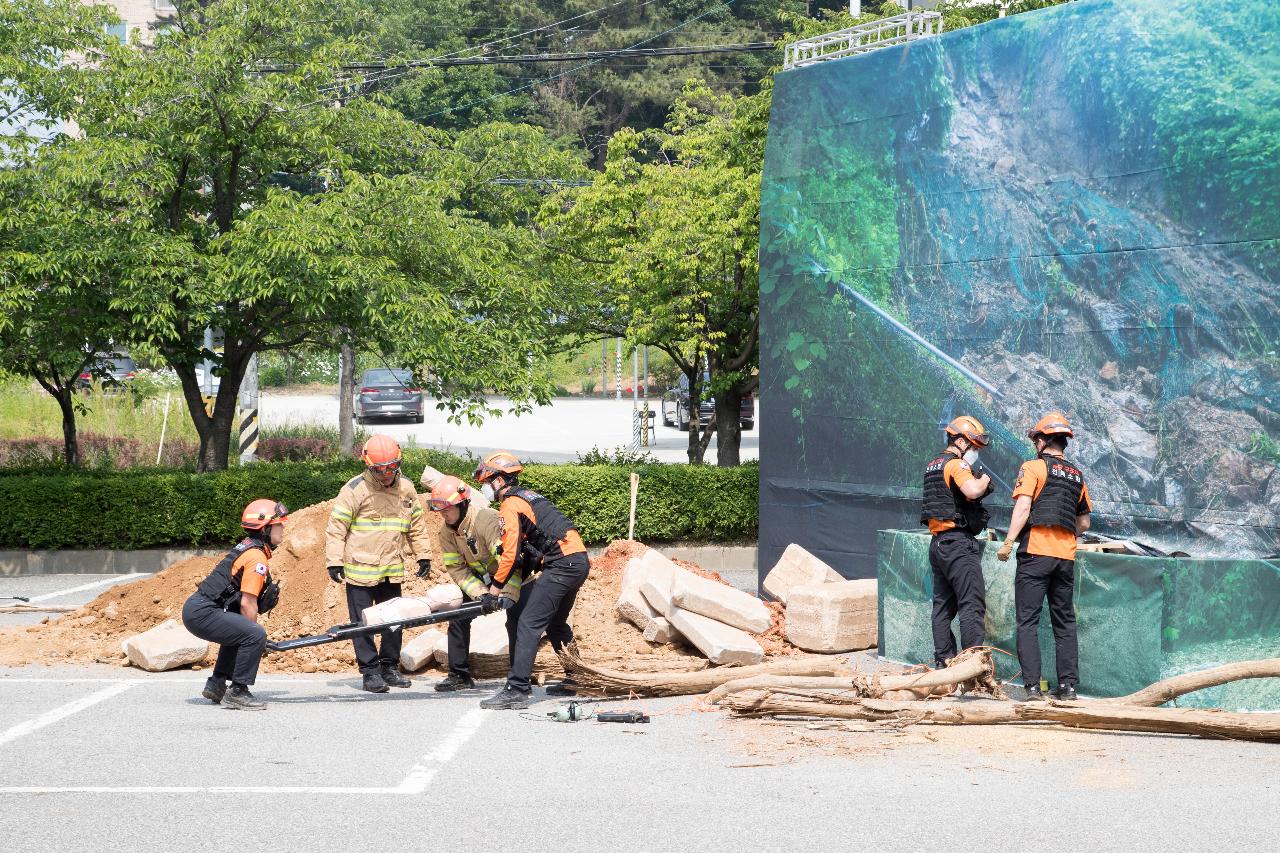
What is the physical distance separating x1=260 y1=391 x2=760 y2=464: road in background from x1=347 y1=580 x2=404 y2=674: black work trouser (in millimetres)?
18148

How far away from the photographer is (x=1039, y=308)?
1221 centimetres

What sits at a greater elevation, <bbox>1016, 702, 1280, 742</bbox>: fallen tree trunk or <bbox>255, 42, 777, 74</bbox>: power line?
<bbox>255, 42, 777, 74</bbox>: power line

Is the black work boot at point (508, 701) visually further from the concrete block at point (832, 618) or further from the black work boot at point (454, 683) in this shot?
the concrete block at point (832, 618)

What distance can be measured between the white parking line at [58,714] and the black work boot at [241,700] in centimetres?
100

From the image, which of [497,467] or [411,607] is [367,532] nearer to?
[411,607]

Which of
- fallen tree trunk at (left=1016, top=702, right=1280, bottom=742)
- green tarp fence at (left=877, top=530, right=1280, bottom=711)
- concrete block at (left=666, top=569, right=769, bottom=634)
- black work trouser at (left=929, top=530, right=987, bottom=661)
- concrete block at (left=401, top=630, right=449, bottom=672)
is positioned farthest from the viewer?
concrete block at (left=666, top=569, right=769, bottom=634)

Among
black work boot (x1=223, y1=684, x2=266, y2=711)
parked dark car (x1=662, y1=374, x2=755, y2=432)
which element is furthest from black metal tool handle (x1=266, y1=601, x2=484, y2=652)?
parked dark car (x1=662, y1=374, x2=755, y2=432)

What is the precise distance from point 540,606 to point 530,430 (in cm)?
3197

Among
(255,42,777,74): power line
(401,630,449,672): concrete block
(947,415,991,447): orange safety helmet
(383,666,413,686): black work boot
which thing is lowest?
(383,666,413,686): black work boot

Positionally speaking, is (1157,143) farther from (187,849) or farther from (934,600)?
(187,849)

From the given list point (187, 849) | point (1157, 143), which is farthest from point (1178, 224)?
point (187, 849)

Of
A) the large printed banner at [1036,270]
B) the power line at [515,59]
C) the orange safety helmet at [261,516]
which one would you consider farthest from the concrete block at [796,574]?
the power line at [515,59]

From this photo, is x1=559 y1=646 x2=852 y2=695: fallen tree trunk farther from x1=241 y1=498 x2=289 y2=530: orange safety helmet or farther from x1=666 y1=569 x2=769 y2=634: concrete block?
x1=241 y1=498 x2=289 y2=530: orange safety helmet

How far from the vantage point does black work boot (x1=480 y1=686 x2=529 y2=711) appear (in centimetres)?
980
